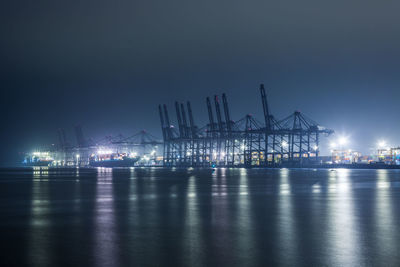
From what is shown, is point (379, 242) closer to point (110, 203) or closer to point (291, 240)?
point (291, 240)

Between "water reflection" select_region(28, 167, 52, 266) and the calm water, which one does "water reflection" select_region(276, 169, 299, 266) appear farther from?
"water reflection" select_region(28, 167, 52, 266)

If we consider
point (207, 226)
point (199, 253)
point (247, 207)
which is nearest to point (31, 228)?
point (207, 226)

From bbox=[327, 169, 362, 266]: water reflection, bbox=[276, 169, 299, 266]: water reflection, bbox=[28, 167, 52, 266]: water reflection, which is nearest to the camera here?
bbox=[327, 169, 362, 266]: water reflection

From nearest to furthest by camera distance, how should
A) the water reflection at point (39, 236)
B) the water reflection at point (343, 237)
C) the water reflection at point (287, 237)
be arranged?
1. the water reflection at point (343, 237)
2. the water reflection at point (287, 237)
3. the water reflection at point (39, 236)

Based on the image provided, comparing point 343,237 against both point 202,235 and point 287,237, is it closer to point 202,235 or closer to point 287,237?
point 287,237

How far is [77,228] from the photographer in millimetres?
12062

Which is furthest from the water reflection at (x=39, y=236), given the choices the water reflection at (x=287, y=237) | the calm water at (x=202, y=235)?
the water reflection at (x=287, y=237)

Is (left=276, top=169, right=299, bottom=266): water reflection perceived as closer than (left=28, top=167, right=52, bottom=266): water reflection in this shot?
Yes

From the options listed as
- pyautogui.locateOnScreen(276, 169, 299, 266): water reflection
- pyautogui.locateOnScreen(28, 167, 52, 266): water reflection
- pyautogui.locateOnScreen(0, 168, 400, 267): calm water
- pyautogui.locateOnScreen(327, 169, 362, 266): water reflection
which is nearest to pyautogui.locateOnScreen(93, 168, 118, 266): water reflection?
pyautogui.locateOnScreen(0, 168, 400, 267): calm water

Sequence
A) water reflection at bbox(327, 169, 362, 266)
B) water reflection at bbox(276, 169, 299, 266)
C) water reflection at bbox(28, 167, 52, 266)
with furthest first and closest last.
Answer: water reflection at bbox(28, 167, 52, 266), water reflection at bbox(276, 169, 299, 266), water reflection at bbox(327, 169, 362, 266)

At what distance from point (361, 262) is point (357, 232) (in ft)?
10.9

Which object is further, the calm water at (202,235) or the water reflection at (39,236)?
the water reflection at (39,236)

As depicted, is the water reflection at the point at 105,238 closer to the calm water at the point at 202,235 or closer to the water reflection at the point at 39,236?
the calm water at the point at 202,235

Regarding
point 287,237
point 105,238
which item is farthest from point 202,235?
point 105,238
